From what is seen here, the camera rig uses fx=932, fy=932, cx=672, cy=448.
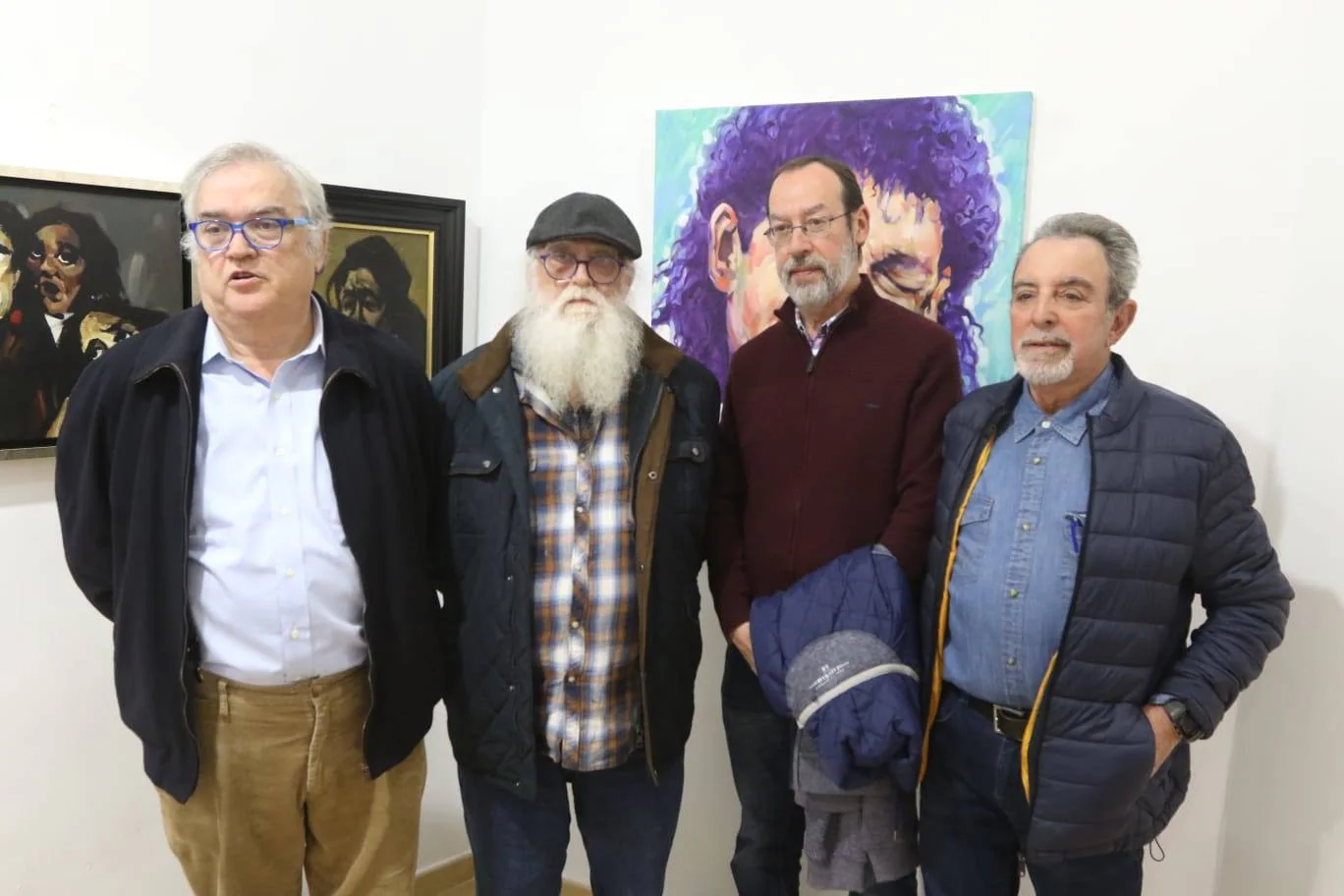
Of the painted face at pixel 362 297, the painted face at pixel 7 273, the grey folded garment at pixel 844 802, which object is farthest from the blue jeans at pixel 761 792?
the painted face at pixel 7 273

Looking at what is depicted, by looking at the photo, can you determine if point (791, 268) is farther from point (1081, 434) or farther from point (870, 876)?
point (870, 876)

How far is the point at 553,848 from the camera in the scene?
71.5 inches

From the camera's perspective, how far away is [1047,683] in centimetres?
151

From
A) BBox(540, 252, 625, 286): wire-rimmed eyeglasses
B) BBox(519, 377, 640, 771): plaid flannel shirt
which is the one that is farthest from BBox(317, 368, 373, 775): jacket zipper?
BBox(540, 252, 625, 286): wire-rimmed eyeglasses

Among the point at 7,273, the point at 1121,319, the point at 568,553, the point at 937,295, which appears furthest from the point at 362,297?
the point at 1121,319

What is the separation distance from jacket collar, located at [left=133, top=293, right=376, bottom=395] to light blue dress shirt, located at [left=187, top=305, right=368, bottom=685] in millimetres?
28

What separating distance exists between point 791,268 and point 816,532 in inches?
20.4

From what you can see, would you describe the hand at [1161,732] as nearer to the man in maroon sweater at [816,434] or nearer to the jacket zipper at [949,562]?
the jacket zipper at [949,562]

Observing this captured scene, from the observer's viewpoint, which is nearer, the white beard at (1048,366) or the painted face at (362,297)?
the white beard at (1048,366)

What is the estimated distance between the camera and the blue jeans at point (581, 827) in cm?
177

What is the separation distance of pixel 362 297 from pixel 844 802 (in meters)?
1.82

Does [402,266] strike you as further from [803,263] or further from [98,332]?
[803,263]

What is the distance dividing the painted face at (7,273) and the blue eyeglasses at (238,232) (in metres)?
0.61

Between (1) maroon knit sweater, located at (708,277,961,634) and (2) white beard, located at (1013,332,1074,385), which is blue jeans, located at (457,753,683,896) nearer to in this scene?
(1) maroon knit sweater, located at (708,277,961,634)
